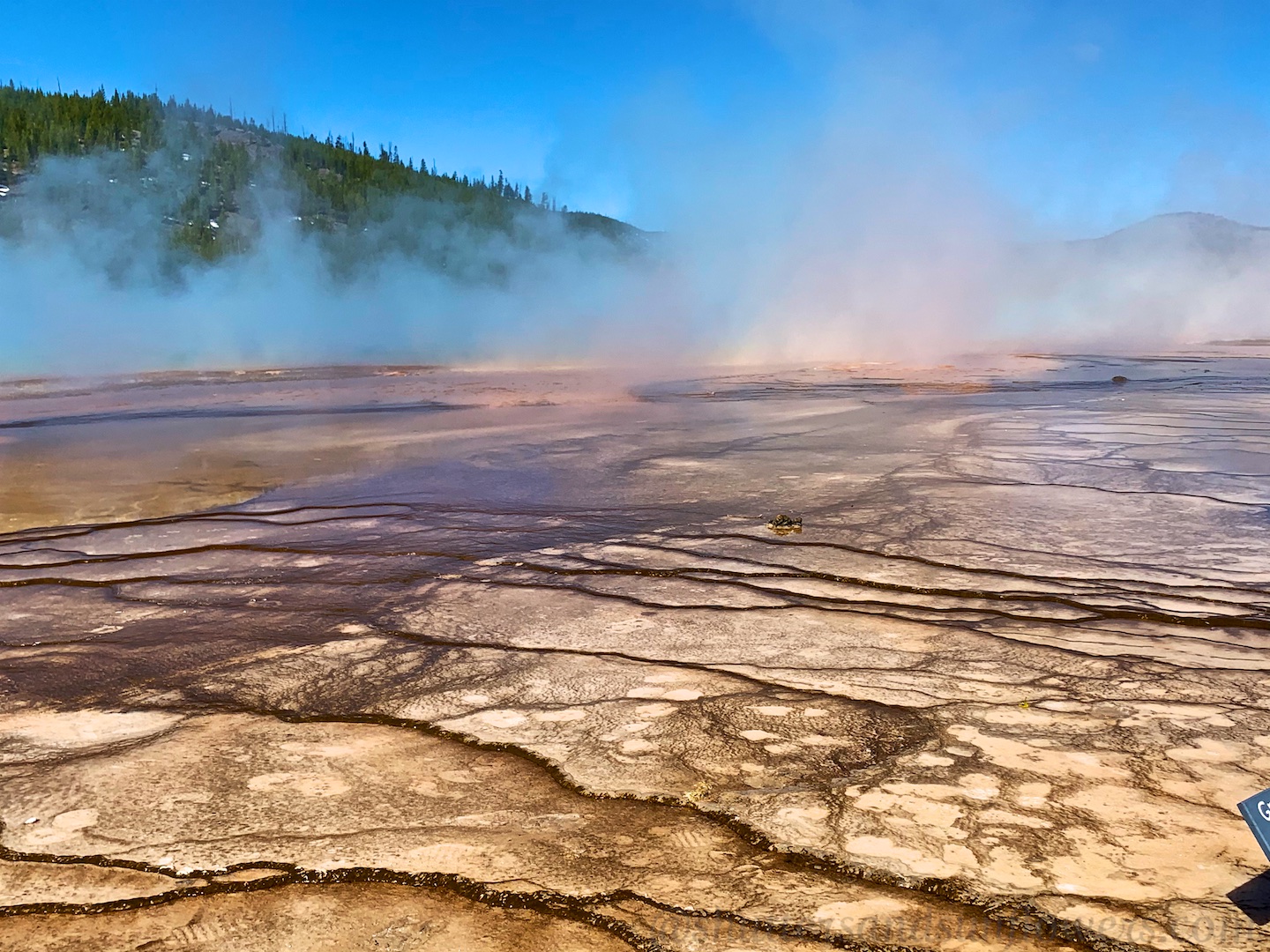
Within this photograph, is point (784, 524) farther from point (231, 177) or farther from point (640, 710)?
point (231, 177)

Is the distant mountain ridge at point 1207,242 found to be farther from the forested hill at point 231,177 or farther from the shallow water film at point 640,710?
the shallow water film at point 640,710

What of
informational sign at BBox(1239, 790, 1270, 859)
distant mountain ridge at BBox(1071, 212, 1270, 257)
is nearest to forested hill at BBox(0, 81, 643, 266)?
distant mountain ridge at BBox(1071, 212, 1270, 257)

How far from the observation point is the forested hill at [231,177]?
1831 inches

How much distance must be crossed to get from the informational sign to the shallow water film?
0.68 ft

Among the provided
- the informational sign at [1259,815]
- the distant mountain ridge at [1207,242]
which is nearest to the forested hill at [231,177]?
the distant mountain ridge at [1207,242]

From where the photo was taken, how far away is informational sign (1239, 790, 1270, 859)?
1.50m

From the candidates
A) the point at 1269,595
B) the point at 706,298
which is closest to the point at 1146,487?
the point at 1269,595

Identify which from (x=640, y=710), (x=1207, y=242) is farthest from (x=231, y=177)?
(x=640, y=710)

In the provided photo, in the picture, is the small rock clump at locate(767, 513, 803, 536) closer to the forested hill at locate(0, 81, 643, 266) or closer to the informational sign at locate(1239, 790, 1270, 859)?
the informational sign at locate(1239, 790, 1270, 859)

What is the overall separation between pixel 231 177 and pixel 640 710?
58521 millimetres

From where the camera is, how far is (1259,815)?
1.53 meters

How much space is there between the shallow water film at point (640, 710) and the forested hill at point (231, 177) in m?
31.7

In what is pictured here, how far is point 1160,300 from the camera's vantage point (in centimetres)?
3806

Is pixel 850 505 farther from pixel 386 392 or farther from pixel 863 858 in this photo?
pixel 386 392
